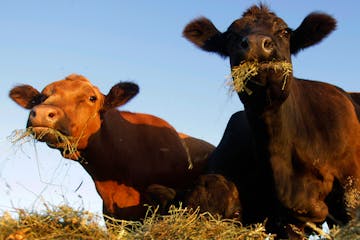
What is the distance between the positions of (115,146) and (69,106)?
106cm

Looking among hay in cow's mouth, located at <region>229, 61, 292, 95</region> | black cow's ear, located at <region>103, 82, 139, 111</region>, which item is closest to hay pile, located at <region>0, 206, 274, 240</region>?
hay in cow's mouth, located at <region>229, 61, 292, 95</region>

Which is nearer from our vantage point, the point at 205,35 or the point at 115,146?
the point at 205,35

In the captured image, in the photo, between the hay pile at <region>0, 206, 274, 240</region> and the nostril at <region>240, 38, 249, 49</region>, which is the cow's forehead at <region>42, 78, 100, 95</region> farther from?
the hay pile at <region>0, 206, 274, 240</region>

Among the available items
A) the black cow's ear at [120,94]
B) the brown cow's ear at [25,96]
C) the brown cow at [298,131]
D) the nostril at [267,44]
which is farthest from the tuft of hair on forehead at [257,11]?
the brown cow's ear at [25,96]

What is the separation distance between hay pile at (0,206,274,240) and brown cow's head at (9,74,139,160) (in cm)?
285

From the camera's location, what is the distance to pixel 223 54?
8.46 meters

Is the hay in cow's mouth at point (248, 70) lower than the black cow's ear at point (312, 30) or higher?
lower

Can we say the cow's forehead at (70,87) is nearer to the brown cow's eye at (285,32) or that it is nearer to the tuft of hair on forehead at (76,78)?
the tuft of hair on forehead at (76,78)

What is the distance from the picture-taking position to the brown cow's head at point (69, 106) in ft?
26.2

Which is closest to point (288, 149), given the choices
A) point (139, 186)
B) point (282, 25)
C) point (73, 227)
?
point (282, 25)

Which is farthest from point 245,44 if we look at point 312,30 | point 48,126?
point 48,126

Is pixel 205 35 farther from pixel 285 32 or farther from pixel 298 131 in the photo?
pixel 298 131

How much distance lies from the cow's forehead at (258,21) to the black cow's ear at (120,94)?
2.29 meters

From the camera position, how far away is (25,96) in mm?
9586
